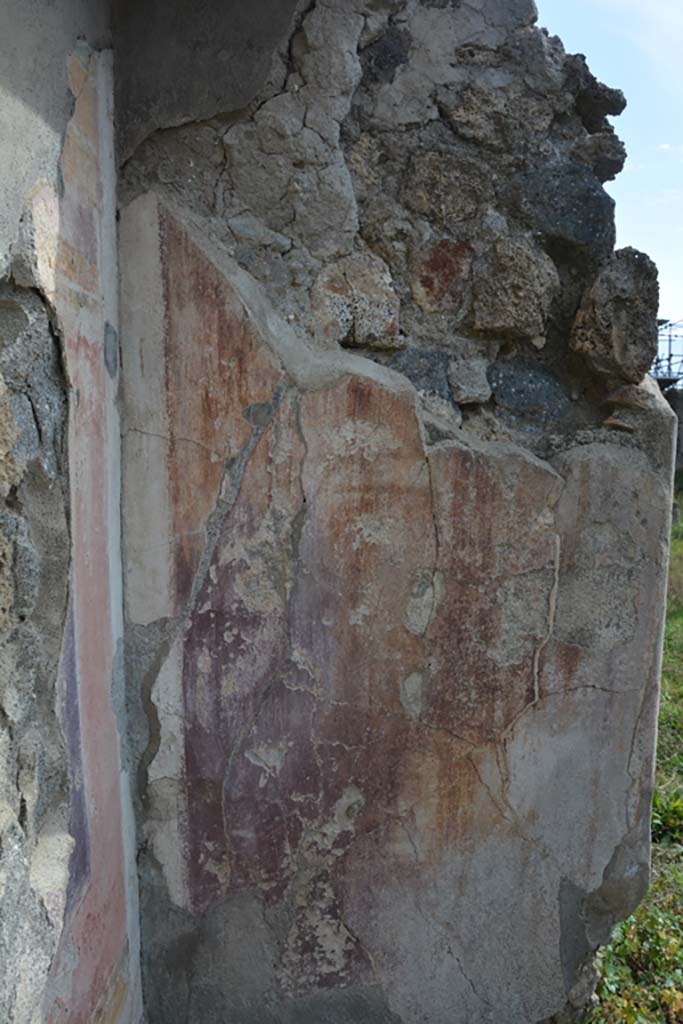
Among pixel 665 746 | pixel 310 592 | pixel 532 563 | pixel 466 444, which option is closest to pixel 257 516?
pixel 310 592

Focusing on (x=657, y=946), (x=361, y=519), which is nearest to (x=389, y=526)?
(x=361, y=519)

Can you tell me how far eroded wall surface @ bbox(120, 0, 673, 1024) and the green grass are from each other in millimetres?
333

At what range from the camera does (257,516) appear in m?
1.50

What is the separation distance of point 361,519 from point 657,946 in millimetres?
1527

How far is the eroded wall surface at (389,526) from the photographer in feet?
4.80

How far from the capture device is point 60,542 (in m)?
1.14

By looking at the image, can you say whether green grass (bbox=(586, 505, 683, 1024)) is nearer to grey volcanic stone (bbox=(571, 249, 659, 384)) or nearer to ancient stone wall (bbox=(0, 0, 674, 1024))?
ancient stone wall (bbox=(0, 0, 674, 1024))

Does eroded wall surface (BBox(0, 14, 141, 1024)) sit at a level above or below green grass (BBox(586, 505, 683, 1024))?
above

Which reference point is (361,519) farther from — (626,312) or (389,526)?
(626,312)

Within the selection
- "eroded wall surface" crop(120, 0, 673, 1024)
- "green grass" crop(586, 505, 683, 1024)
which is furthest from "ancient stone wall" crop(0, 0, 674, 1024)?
"green grass" crop(586, 505, 683, 1024)

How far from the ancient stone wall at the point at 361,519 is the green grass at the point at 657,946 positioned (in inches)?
11.4

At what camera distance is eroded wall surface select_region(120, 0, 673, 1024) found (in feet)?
4.80

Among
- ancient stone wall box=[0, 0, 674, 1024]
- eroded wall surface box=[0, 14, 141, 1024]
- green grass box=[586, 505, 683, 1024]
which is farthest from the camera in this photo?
green grass box=[586, 505, 683, 1024]

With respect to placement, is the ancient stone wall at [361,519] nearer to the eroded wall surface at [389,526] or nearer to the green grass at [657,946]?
the eroded wall surface at [389,526]
